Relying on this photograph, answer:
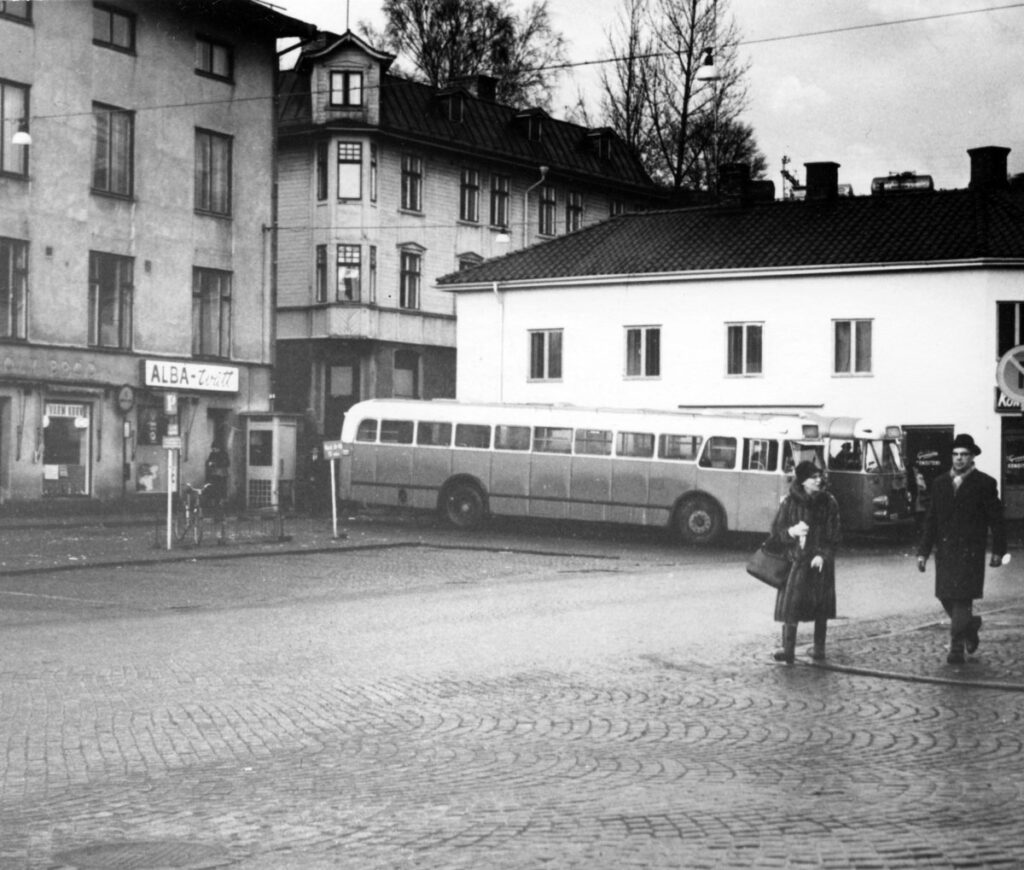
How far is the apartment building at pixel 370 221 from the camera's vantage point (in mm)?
52844

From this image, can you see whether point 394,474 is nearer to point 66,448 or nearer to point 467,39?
point 66,448

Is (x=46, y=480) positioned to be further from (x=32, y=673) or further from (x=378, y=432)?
(x=32, y=673)

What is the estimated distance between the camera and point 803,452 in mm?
34375

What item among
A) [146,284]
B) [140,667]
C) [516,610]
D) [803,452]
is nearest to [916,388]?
[803,452]

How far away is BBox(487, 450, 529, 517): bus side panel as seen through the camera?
3653cm

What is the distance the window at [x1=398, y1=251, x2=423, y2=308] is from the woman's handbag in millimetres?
40883

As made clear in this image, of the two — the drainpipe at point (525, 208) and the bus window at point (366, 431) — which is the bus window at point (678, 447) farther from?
the drainpipe at point (525, 208)

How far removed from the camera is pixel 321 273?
53.0 metres

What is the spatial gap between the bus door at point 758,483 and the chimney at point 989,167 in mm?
16228

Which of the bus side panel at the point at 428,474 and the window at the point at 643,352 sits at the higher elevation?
the window at the point at 643,352

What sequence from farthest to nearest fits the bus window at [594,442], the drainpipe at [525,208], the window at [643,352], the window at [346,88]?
the drainpipe at [525,208]
the window at [346,88]
the window at [643,352]
the bus window at [594,442]

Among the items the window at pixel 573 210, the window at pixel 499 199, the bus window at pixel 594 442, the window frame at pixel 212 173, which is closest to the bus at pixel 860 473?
the bus window at pixel 594 442

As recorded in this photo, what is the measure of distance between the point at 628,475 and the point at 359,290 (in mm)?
19737

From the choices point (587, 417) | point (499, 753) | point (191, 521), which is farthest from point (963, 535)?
point (587, 417)
